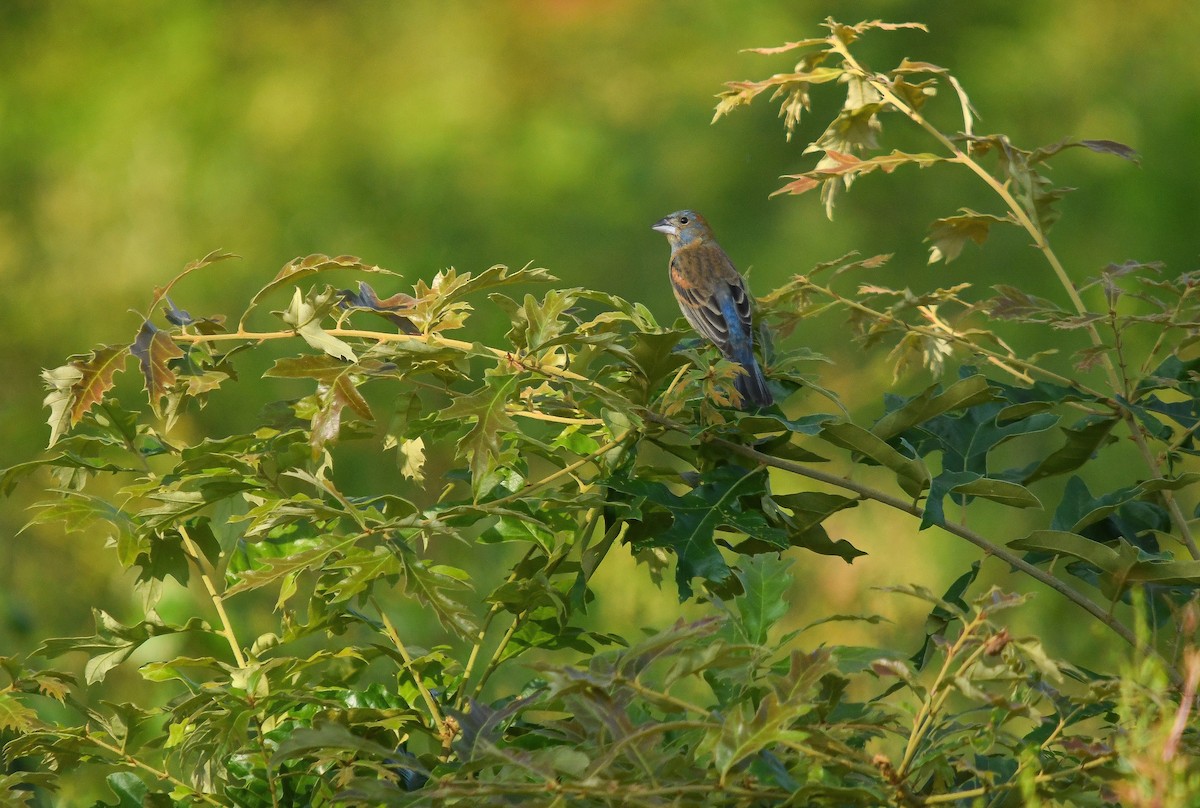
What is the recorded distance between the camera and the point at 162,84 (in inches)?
209

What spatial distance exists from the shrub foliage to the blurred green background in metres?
2.47

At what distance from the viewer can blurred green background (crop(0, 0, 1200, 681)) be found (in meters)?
4.44

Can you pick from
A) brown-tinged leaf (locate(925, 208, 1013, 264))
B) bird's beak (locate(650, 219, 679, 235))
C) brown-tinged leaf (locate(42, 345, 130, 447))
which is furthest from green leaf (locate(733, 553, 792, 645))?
bird's beak (locate(650, 219, 679, 235))

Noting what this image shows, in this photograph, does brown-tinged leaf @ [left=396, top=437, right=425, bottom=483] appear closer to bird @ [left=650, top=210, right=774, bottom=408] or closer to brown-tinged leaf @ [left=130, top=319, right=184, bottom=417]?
brown-tinged leaf @ [left=130, top=319, right=184, bottom=417]

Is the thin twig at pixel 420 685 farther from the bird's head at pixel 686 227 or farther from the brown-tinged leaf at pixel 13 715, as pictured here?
the bird's head at pixel 686 227

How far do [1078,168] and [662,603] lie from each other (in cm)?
235

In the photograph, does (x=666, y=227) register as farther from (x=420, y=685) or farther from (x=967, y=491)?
(x=420, y=685)

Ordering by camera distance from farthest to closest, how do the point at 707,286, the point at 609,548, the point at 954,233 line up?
1. the point at 707,286
2. the point at 954,233
3. the point at 609,548

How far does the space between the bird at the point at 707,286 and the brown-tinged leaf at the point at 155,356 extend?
1.34m

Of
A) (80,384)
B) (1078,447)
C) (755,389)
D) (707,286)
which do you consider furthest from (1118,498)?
(707,286)

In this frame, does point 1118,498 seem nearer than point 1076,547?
No

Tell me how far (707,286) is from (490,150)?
216 cm

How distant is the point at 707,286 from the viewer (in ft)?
10.4

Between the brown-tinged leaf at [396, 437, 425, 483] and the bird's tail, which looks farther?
the bird's tail
